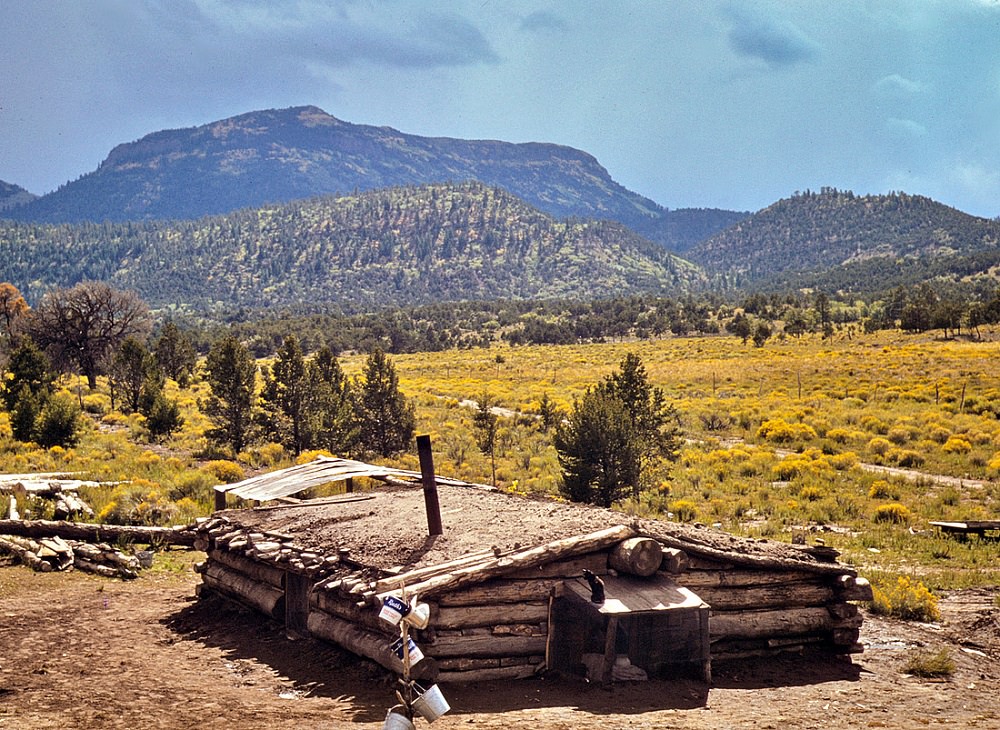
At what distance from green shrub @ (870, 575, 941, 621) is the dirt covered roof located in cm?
233

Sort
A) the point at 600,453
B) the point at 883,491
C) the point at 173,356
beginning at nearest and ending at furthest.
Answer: the point at 600,453
the point at 883,491
the point at 173,356

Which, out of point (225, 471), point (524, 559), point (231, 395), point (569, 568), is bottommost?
point (225, 471)

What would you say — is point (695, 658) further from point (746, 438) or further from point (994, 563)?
point (746, 438)

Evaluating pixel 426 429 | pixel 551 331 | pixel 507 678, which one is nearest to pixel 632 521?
pixel 507 678

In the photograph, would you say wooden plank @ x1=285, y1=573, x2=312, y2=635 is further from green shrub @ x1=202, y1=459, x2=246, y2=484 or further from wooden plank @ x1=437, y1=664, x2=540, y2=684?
green shrub @ x1=202, y1=459, x2=246, y2=484

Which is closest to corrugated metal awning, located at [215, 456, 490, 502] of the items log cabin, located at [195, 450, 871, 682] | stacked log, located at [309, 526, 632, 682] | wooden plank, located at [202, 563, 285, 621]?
wooden plank, located at [202, 563, 285, 621]

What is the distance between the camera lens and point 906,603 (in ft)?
44.3

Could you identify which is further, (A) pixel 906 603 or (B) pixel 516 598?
(A) pixel 906 603

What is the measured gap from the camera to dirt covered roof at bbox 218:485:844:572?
36.4 ft

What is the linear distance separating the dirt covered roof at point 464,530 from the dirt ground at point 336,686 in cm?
133

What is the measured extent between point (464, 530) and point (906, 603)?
6.99 m

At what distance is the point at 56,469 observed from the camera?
26781mm

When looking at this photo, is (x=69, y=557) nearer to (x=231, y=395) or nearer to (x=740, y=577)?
(x=740, y=577)

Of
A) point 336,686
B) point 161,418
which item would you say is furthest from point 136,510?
point 161,418
